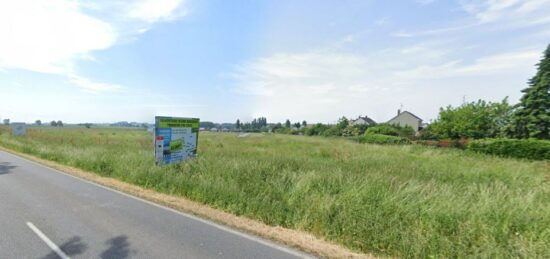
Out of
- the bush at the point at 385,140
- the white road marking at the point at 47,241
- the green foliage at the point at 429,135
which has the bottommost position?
the white road marking at the point at 47,241

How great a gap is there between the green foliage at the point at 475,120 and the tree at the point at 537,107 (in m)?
14.6

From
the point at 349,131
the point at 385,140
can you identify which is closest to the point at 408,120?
the point at 349,131

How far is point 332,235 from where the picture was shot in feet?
16.4

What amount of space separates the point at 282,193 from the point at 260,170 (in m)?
2.25

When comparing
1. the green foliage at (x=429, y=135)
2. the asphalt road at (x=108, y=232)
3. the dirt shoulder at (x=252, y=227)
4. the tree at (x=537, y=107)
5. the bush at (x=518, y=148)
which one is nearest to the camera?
the asphalt road at (x=108, y=232)

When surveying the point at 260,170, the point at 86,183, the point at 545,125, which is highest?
the point at 545,125

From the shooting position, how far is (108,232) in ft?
16.8

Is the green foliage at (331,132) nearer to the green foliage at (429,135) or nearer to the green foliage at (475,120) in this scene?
the green foliage at (429,135)

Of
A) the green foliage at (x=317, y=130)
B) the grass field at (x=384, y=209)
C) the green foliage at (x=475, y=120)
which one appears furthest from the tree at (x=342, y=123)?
the grass field at (x=384, y=209)

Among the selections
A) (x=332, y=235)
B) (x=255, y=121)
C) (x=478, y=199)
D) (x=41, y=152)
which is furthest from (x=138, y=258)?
(x=255, y=121)

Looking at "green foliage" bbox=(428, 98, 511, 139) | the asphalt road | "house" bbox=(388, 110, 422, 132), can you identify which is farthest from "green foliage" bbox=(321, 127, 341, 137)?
the asphalt road

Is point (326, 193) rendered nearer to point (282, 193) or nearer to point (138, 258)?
point (282, 193)

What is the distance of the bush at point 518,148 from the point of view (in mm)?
19250

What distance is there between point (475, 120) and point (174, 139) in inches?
1865
